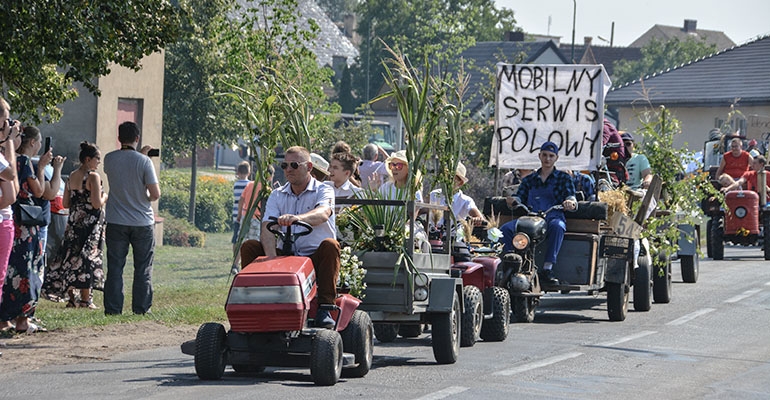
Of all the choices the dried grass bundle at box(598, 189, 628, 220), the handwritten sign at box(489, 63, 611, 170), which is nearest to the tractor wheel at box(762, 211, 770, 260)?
the handwritten sign at box(489, 63, 611, 170)

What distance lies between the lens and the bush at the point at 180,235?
113 ft

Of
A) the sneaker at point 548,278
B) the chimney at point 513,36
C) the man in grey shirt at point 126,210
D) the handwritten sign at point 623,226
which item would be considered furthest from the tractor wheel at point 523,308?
the chimney at point 513,36

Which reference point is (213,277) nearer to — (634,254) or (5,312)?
(634,254)

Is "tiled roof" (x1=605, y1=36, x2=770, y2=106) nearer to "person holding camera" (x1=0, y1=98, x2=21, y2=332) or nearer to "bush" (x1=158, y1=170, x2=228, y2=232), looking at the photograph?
"bush" (x1=158, y1=170, x2=228, y2=232)

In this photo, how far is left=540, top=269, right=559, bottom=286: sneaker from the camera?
15664mm

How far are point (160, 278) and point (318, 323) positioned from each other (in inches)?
558

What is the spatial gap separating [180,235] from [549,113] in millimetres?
18034

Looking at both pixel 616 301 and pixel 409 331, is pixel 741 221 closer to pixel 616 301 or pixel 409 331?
pixel 616 301

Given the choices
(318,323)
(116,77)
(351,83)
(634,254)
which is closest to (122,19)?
(318,323)

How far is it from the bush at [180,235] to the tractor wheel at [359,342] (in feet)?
79.1

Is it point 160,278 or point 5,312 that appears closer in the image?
point 5,312

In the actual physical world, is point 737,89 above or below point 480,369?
above

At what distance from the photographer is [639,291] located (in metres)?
17.3

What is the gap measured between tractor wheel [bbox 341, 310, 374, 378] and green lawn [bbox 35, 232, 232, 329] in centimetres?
276
